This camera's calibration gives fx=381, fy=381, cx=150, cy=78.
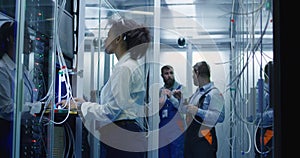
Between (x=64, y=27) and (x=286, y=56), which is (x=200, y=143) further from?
(x=286, y=56)

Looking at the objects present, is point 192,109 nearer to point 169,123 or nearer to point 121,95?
point 169,123

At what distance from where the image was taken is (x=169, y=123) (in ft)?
11.5

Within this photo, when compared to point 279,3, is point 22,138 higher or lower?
lower

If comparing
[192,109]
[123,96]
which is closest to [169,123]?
[192,109]

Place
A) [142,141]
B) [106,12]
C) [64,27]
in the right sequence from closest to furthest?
[142,141]
[64,27]
[106,12]

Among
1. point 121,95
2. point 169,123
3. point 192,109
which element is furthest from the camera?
point 169,123

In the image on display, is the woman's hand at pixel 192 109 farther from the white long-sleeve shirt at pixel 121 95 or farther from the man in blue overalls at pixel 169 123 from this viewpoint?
the white long-sleeve shirt at pixel 121 95

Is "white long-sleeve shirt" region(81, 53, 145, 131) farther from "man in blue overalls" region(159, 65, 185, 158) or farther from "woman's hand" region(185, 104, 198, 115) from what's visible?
"man in blue overalls" region(159, 65, 185, 158)

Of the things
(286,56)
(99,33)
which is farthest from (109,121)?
(99,33)

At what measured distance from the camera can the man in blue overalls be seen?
341 centimetres

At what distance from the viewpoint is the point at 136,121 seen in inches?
75.2

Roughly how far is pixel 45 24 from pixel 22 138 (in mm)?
634

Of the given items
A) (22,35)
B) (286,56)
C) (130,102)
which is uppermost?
(22,35)

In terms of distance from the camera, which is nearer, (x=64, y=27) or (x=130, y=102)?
(x=130, y=102)
